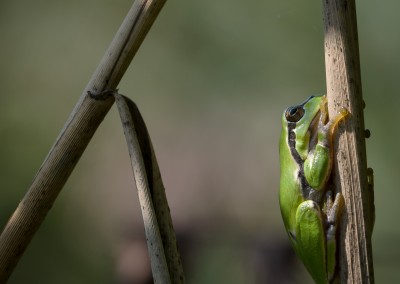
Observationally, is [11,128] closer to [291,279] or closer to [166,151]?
[166,151]

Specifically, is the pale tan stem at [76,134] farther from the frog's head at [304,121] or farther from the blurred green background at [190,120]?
the blurred green background at [190,120]

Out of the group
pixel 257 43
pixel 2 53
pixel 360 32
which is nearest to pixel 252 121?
pixel 257 43

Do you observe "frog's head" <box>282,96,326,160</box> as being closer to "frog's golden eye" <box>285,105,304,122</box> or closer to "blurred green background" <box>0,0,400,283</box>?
"frog's golden eye" <box>285,105,304,122</box>

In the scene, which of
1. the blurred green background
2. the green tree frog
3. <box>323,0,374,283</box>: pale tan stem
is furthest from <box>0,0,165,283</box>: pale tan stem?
the blurred green background

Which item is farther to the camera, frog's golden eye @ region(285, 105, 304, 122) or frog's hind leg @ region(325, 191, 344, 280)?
frog's golden eye @ region(285, 105, 304, 122)

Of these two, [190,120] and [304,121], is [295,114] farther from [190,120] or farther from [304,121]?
[190,120]

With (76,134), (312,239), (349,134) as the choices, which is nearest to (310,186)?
(312,239)

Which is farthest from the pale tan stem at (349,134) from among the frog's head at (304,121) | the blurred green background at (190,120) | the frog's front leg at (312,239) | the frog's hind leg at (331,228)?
the blurred green background at (190,120)
